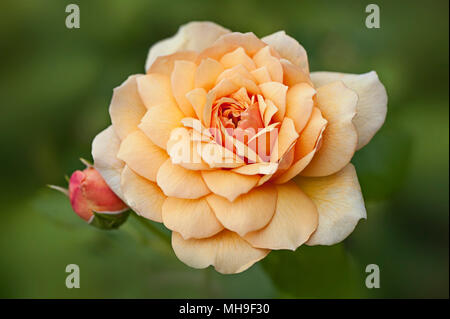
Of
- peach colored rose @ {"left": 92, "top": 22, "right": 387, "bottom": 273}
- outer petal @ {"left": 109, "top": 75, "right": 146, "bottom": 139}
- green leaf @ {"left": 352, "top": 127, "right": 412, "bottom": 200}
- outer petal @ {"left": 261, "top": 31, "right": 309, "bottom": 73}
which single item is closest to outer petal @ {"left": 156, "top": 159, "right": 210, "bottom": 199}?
peach colored rose @ {"left": 92, "top": 22, "right": 387, "bottom": 273}

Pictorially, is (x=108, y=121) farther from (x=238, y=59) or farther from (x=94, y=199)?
(x=238, y=59)

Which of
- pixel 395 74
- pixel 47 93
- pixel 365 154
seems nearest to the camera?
pixel 365 154

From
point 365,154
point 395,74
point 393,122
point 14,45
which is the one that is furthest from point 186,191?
point 14,45

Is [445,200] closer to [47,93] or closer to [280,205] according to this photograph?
[280,205]

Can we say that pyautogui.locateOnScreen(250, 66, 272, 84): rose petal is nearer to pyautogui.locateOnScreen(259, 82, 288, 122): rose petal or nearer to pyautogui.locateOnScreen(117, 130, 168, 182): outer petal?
pyautogui.locateOnScreen(259, 82, 288, 122): rose petal

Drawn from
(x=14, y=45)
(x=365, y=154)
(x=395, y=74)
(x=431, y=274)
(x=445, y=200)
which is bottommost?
(x=431, y=274)

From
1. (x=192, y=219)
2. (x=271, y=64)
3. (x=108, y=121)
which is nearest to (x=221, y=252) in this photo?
(x=192, y=219)

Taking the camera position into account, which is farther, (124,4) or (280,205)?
(124,4)
